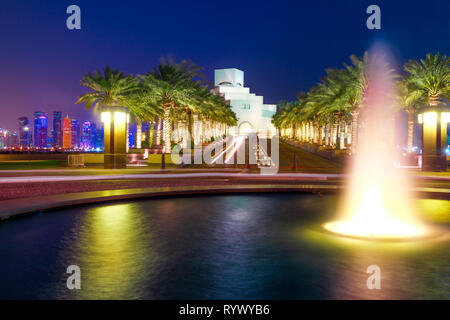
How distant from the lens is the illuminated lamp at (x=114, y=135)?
28.7 meters

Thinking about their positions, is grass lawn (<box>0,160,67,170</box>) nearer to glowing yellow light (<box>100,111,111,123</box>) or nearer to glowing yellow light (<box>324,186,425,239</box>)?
glowing yellow light (<box>100,111,111,123</box>)

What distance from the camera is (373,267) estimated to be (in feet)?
21.4

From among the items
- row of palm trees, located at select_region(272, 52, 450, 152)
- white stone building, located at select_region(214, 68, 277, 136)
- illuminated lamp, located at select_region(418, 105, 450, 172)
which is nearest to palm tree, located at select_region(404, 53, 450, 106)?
row of palm trees, located at select_region(272, 52, 450, 152)

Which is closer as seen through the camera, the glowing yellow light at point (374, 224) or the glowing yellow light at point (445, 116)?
the glowing yellow light at point (374, 224)

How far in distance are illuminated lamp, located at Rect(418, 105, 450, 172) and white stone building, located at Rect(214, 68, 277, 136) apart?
447ft

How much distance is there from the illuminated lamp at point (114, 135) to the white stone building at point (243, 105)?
134434 mm

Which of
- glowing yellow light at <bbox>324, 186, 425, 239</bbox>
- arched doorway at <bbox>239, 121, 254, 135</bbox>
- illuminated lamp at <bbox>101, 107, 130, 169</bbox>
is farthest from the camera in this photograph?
arched doorway at <bbox>239, 121, 254, 135</bbox>

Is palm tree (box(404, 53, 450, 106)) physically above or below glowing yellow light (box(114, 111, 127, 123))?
above

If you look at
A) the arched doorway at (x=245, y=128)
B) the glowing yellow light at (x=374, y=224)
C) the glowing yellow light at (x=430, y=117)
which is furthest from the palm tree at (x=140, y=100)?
the arched doorway at (x=245, y=128)

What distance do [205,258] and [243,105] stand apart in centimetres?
16194

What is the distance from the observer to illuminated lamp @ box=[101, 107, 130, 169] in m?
28.7

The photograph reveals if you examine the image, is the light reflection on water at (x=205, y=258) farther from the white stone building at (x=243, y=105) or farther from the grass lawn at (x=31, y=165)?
the white stone building at (x=243, y=105)

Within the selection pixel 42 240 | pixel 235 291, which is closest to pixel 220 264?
pixel 235 291
